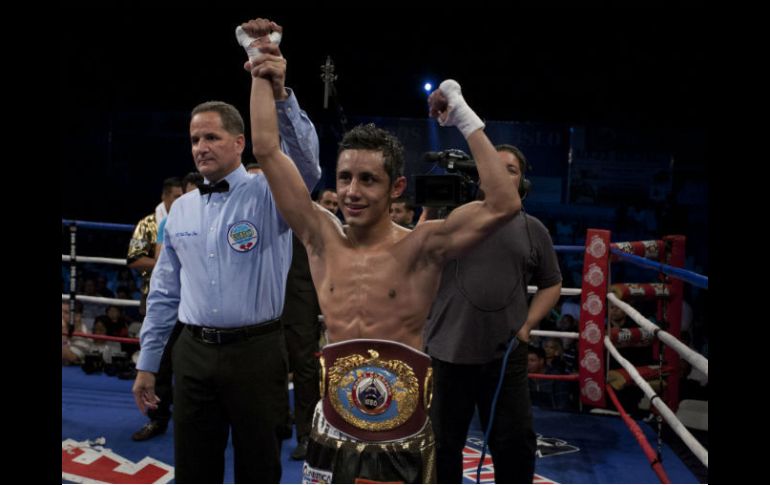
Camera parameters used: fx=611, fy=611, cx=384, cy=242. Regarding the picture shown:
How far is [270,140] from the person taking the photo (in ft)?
4.87

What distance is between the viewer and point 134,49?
27.1ft

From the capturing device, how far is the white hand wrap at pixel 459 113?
1383 millimetres

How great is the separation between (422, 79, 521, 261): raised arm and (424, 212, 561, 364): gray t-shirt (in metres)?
0.67

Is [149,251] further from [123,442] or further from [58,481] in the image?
[58,481]

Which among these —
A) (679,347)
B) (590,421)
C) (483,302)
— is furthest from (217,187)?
(590,421)

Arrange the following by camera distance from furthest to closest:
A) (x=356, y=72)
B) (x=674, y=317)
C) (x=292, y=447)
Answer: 1. (x=356, y=72)
2. (x=674, y=317)
3. (x=292, y=447)

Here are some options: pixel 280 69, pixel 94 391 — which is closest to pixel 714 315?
pixel 280 69

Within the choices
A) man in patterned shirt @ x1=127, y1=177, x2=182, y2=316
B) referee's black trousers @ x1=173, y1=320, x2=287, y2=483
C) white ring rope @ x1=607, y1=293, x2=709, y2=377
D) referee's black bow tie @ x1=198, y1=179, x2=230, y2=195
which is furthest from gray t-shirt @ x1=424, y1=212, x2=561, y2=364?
man in patterned shirt @ x1=127, y1=177, x2=182, y2=316

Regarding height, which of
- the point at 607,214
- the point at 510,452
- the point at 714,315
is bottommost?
the point at 510,452

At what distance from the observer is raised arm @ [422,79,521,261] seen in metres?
1.37

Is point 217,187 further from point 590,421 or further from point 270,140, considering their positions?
point 590,421

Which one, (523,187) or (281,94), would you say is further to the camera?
(523,187)

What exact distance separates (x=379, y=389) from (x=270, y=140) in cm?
65

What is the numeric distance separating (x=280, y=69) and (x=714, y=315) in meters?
1.17
